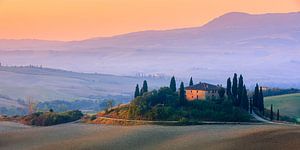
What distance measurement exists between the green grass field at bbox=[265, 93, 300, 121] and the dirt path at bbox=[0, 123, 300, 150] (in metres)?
37.3

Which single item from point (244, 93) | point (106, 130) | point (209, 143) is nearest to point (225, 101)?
point (244, 93)

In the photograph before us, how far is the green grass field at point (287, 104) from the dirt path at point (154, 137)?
3735 cm

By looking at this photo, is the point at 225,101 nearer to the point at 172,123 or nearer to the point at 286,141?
the point at 172,123

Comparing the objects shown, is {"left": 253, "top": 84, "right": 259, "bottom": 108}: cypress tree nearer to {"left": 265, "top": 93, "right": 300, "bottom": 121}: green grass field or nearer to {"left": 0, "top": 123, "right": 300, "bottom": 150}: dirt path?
{"left": 265, "top": 93, "right": 300, "bottom": 121}: green grass field

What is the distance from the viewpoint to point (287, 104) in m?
144

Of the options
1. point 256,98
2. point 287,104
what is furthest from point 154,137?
point 287,104

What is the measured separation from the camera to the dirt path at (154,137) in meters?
81.6

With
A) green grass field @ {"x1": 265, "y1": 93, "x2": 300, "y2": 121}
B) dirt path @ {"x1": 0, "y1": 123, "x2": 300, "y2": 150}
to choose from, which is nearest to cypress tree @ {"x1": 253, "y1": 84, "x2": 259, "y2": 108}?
green grass field @ {"x1": 265, "y1": 93, "x2": 300, "y2": 121}

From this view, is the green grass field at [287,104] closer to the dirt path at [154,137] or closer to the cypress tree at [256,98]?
the cypress tree at [256,98]

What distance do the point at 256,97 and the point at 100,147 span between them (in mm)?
41380

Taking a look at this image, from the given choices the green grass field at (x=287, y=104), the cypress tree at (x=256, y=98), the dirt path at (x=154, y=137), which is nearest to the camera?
the dirt path at (x=154, y=137)

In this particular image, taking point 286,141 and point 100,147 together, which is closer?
point 286,141

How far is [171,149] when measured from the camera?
80812mm

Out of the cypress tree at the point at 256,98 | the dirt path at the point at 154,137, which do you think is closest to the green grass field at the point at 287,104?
the cypress tree at the point at 256,98
